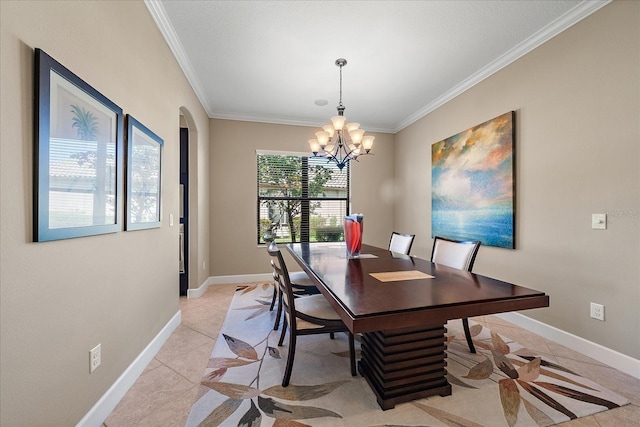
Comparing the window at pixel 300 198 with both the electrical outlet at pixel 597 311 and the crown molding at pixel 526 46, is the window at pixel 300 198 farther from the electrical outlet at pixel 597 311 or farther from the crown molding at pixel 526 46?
the electrical outlet at pixel 597 311

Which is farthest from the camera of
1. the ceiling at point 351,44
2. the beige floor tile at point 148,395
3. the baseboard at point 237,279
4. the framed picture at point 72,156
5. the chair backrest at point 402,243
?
the baseboard at point 237,279

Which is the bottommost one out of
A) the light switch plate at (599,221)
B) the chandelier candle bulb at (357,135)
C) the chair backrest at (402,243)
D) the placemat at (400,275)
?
the placemat at (400,275)

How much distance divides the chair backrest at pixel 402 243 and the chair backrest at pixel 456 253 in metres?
0.42

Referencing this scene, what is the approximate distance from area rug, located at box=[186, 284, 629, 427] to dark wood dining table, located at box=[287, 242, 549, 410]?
0.39ft

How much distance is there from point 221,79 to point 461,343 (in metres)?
3.75

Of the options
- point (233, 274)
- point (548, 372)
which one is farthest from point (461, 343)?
point (233, 274)

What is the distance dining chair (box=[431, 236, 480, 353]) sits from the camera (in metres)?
2.13

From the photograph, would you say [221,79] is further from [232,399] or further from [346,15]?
[232,399]

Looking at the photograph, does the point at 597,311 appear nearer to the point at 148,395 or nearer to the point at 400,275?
the point at 400,275

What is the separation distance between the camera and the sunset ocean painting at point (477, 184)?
9.24 ft

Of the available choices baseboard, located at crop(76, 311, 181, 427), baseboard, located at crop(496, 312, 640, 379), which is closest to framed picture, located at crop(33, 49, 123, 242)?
baseboard, located at crop(76, 311, 181, 427)

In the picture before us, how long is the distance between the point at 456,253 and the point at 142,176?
2533 mm

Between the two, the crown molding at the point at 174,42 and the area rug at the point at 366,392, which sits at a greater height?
the crown molding at the point at 174,42

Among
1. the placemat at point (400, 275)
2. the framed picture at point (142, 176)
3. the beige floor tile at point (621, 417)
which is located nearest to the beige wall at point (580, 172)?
the beige floor tile at point (621, 417)
